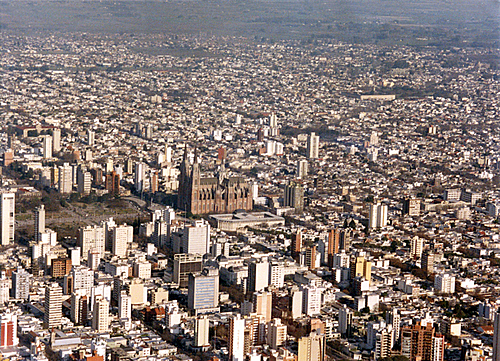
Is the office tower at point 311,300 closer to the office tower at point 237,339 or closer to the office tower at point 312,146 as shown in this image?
the office tower at point 237,339

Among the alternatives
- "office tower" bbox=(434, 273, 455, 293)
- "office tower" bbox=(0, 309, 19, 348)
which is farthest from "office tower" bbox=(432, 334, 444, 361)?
"office tower" bbox=(0, 309, 19, 348)

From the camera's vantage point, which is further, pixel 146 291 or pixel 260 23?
pixel 260 23

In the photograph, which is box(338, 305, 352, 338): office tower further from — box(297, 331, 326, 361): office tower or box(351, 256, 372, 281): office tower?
box(351, 256, 372, 281): office tower

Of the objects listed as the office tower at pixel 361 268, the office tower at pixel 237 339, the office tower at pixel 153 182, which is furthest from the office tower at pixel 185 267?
the office tower at pixel 153 182

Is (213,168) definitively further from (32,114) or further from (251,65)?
(251,65)

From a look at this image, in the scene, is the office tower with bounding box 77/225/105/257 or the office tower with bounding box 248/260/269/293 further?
the office tower with bounding box 77/225/105/257

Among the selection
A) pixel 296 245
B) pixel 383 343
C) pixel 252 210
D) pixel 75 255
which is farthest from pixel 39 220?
pixel 383 343

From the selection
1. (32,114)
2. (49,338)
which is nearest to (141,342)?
(49,338)
